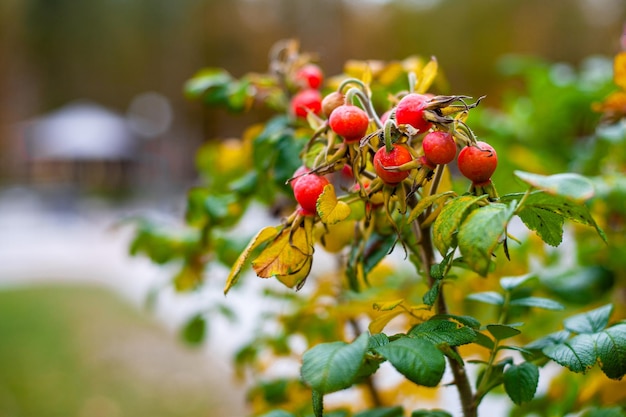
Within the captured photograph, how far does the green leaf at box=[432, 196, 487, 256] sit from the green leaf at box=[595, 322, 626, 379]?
0.19m

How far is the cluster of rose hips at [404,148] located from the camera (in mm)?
483

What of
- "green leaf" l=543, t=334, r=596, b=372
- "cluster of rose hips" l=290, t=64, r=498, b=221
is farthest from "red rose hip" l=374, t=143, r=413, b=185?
"green leaf" l=543, t=334, r=596, b=372

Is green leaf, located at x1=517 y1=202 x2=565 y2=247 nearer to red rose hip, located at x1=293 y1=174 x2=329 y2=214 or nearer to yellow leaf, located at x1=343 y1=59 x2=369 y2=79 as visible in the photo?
red rose hip, located at x1=293 y1=174 x2=329 y2=214

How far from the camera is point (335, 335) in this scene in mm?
945

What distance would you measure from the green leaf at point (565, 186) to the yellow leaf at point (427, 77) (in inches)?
7.8

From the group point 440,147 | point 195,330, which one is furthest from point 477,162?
point 195,330

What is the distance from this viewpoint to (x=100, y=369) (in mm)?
3459

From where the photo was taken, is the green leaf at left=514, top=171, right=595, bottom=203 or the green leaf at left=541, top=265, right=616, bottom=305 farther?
the green leaf at left=541, top=265, right=616, bottom=305

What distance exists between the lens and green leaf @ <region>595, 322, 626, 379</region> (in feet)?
1.76

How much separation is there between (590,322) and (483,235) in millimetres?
292

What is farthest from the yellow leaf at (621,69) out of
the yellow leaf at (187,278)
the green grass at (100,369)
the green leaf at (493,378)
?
the green grass at (100,369)

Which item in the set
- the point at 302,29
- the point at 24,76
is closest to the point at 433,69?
the point at 302,29

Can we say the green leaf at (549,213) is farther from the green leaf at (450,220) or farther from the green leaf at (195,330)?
the green leaf at (195,330)

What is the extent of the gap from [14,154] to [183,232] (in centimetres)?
2302
